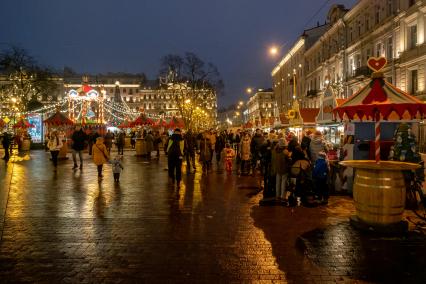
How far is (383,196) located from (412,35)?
26570 millimetres

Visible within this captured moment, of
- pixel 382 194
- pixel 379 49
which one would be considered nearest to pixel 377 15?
pixel 379 49

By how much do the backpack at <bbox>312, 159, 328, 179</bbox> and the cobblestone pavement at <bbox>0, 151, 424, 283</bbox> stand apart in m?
0.76

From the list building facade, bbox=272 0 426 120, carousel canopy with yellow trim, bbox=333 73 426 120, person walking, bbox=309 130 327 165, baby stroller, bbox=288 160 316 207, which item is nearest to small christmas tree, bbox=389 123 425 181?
carousel canopy with yellow trim, bbox=333 73 426 120

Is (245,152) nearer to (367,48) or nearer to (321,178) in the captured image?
(321,178)

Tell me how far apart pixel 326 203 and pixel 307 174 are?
2.60 feet

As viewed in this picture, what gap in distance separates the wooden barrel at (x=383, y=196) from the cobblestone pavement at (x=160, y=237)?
0.86 meters

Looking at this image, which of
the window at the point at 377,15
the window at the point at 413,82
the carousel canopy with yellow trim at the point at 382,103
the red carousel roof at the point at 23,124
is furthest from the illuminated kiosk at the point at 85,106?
the carousel canopy with yellow trim at the point at 382,103

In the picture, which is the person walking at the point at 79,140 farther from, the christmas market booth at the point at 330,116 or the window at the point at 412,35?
the window at the point at 412,35

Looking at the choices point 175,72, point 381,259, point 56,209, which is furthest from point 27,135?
point 381,259

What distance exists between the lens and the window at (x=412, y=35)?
2877 centimetres

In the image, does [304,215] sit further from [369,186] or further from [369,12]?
[369,12]

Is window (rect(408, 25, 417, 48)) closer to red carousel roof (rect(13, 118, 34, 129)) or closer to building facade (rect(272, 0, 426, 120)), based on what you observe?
building facade (rect(272, 0, 426, 120))

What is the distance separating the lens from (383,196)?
6.75m

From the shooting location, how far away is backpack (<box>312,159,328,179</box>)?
9.63 meters
